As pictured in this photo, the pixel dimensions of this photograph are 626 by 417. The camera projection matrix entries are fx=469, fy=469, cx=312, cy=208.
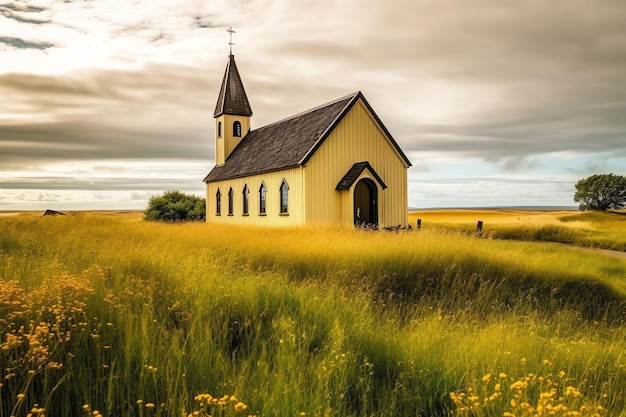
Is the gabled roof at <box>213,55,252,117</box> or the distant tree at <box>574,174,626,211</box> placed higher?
the gabled roof at <box>213,55,252,117</box>

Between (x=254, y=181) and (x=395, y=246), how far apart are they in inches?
741

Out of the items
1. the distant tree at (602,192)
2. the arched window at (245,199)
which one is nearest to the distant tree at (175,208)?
the arched window at (245,199)

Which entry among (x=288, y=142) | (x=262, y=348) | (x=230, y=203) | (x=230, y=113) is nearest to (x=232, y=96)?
(x=230, y=113)

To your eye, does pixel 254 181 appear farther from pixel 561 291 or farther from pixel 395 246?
pixel 561 291

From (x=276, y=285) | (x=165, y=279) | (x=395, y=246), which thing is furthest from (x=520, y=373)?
(x=395, y=246)

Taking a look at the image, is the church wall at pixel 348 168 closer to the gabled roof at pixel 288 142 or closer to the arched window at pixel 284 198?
the gabled roof at pixel 288 142

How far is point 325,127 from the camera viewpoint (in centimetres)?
2656

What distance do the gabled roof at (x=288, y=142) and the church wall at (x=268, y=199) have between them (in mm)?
500

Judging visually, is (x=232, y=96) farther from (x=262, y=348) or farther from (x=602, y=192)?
(x=602, y=192)

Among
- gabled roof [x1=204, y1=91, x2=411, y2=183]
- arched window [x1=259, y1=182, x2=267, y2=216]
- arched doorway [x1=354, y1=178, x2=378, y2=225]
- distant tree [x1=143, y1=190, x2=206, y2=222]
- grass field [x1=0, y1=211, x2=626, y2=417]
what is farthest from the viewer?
distant tree [x1=143, y1=190, x2=206, y2=222]

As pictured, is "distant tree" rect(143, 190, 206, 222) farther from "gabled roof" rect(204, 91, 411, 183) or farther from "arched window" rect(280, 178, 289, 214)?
"arched window" rect(280, 178, 289, 214)

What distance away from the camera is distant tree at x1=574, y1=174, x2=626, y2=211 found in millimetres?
52375

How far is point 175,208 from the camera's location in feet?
155

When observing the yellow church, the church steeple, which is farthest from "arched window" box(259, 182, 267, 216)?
the church steeple
